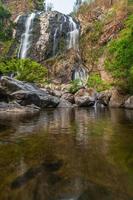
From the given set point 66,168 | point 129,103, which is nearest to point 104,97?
point 129,103

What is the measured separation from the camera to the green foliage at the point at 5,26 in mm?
70125

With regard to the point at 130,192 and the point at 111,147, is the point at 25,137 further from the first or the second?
the point at 130,192

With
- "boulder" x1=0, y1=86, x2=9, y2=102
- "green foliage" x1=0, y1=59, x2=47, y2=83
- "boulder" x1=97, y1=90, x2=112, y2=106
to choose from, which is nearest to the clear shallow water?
"boulder" x1=0, y1=86, x2=9, y2=102

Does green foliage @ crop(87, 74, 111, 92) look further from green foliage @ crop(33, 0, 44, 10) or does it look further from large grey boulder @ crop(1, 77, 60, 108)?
green foliage @ crop(33, 0, 44, 10)

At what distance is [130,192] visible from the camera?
5789mm

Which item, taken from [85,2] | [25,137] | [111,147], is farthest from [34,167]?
[85,2]

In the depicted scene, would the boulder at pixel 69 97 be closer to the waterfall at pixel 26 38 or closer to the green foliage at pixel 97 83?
the green foliage at pixel 97 83

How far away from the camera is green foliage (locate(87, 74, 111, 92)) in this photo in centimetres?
5138

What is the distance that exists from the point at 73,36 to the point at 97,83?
14271 millimetres

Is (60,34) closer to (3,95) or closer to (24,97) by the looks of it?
(24,97)

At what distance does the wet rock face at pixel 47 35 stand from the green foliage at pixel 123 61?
2279 cm

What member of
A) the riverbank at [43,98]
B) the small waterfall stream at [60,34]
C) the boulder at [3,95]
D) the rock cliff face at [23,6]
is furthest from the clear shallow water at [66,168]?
the rock cliff face at [23,6]

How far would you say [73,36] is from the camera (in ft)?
205

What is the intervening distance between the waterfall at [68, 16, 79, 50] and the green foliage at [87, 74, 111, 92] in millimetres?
9570
